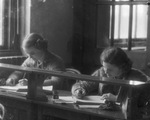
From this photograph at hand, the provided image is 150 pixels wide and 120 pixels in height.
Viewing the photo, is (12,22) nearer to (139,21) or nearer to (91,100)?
(139,21)

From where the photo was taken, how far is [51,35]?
459 cm

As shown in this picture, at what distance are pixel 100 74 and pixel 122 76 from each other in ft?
0.98

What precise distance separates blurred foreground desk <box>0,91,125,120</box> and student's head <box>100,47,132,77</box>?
1.80 ft

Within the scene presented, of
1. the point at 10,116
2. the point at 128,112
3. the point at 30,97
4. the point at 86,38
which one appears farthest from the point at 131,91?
the point at 86,38

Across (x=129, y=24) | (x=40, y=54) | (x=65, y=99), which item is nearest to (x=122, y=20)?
(x=129, y=24)

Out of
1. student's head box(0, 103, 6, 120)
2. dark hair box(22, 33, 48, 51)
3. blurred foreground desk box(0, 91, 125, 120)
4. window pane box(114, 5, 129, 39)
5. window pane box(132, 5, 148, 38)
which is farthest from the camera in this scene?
window pane box(114, 5, 129, 39)

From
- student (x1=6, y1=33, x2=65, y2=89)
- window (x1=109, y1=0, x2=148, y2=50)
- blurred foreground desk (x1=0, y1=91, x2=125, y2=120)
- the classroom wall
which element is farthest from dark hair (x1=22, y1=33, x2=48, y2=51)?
window (x1=109, y1=0, x2=148, y2=50)

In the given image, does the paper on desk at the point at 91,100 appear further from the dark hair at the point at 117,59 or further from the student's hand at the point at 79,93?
the dark hair at the point at 117,59

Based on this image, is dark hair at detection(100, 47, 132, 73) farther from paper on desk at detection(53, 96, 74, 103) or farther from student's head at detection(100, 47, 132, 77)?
paper on desk at detection(53, 96, 74, 103)

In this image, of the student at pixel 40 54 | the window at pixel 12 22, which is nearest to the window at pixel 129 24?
the student at pixel 40 54

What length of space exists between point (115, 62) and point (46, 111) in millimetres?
752

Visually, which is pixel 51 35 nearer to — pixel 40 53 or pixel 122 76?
pixel 40 53

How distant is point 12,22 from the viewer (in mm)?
4430

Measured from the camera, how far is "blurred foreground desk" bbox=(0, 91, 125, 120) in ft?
7.80
